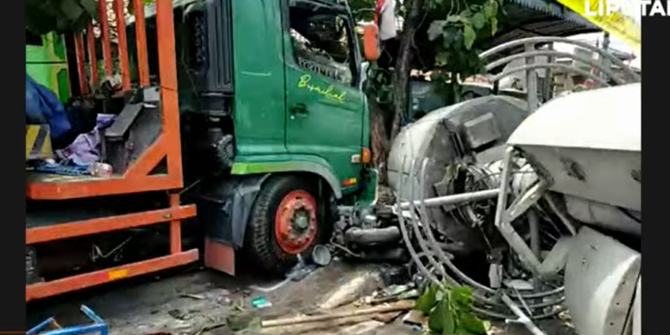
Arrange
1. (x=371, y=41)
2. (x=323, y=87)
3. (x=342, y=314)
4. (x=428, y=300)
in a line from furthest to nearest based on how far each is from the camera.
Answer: (x=323, y=87), (x=371, y=41), (x=342, y=314), (x=428, y=300)

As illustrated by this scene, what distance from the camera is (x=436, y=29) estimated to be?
24.8ft

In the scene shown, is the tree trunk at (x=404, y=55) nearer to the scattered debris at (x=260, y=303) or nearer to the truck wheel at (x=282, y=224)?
the truck wheel at (x=282, y=224)

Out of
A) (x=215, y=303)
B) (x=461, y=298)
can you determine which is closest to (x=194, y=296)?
(x=215, y=303)

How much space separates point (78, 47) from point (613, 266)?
3.84m

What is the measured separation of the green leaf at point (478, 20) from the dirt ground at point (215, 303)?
412 centimetres

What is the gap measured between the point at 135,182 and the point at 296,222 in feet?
5.11

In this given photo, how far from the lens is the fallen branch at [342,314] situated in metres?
3.73

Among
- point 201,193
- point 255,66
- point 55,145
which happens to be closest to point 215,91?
point 255,66

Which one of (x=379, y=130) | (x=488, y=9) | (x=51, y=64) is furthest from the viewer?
(x=379, y=130)

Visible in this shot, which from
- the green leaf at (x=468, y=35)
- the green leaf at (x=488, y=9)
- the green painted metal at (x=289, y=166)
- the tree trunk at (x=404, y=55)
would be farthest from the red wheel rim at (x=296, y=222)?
the green leaf at (x=488, y=9)

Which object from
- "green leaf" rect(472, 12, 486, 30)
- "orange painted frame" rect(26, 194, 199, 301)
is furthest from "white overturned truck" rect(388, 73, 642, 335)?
"green leaf" rect(472, 12, 486, 30)

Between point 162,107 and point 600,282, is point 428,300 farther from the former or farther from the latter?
point 162,107

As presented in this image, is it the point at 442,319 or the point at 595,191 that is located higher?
the point at 595,191

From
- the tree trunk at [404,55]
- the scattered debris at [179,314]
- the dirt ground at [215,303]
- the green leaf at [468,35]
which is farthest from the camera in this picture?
the tree trunk at [404,55]
